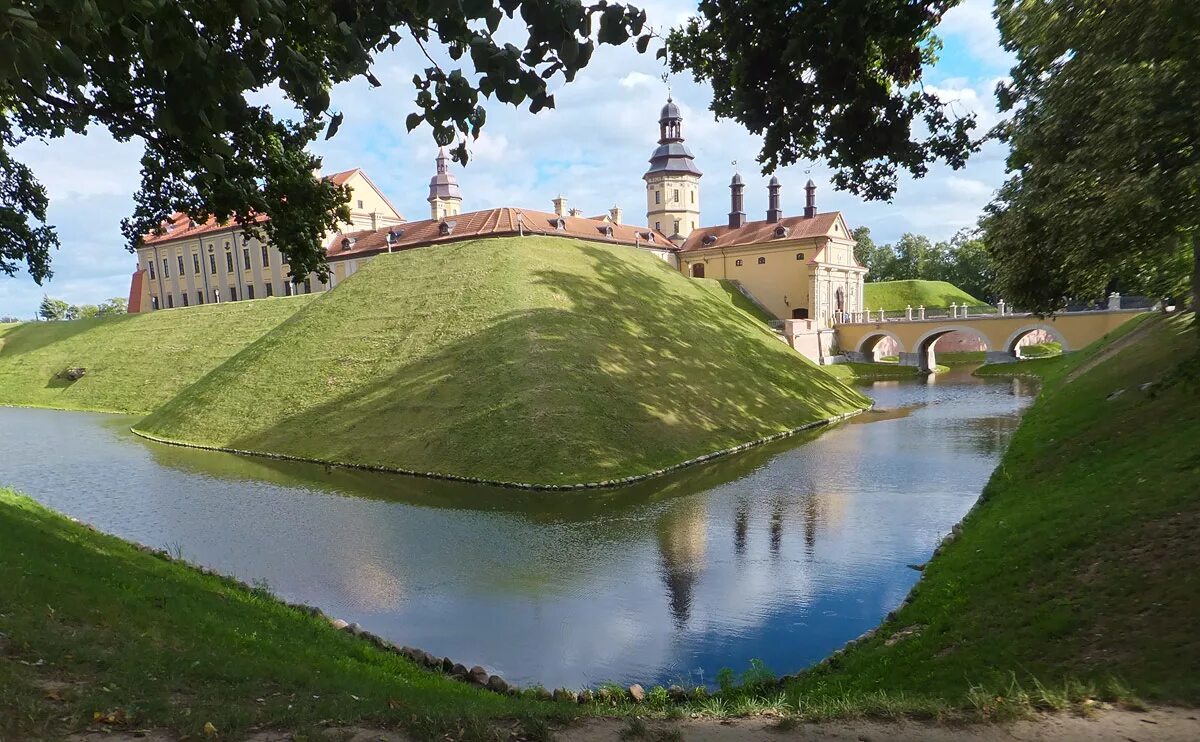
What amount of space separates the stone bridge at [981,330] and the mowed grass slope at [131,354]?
2043 inches

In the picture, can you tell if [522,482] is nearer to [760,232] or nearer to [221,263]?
[760,232]

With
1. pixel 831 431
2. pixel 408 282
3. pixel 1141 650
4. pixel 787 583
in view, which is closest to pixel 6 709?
pixel 1141 650

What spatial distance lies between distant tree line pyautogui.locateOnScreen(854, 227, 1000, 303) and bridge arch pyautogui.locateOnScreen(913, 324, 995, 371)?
26474 millimetres

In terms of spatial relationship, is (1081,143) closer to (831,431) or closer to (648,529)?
(648,529)

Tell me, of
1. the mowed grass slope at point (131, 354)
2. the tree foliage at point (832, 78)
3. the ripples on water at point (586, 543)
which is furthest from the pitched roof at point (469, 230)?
the tree foliage at point (832, 78)

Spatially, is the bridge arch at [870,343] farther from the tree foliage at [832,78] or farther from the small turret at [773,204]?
the tree foliage at [832,78]

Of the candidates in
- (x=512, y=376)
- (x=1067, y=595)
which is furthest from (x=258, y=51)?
(x=512, y=376)

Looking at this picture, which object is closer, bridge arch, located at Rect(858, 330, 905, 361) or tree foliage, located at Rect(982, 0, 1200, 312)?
tree foliage, located at Rect(982, 0, 1200, 312)

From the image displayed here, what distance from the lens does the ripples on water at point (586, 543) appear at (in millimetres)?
13359

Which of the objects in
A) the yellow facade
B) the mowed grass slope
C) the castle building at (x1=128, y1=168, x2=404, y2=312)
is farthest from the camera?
the castle building at (x1=128, y1=168, x2=404, y2=312)

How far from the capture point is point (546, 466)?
25.9m

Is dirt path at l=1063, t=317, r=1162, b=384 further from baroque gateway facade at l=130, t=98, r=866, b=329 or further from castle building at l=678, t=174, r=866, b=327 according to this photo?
castle building at l=678, t=174, r=866, b=327

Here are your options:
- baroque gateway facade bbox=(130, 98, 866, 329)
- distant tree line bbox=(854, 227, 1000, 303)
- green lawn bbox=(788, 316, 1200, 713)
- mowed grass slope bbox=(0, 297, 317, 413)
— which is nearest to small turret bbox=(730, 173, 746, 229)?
baroque gateway facade bbox=(130, 98, 866, 329)

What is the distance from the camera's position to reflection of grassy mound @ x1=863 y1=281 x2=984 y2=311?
89062mm
